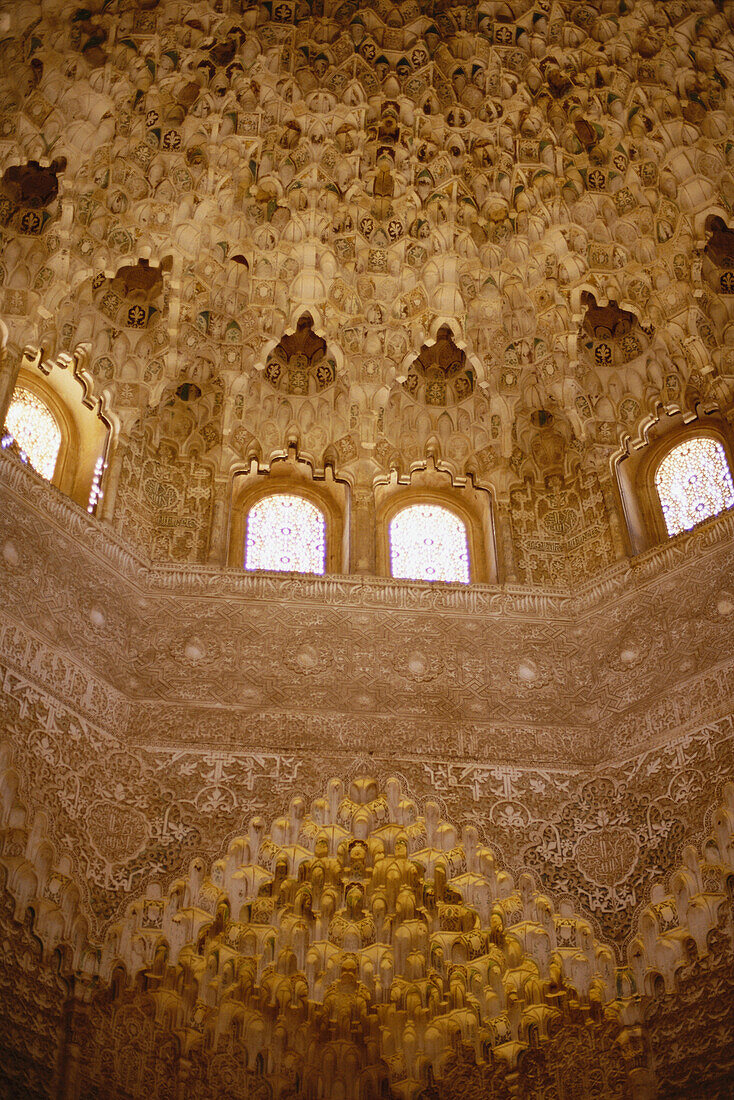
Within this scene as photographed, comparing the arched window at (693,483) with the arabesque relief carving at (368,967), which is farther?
the arched window at (693,483)

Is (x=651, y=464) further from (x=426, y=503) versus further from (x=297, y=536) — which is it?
(x=297, y=536)

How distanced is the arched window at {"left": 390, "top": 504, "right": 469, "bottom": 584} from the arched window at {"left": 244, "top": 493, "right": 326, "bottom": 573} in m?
0.54

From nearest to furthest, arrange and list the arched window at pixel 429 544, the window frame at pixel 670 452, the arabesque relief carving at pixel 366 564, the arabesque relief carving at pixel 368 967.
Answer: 1. the arabesque relief carving at pixel 368 967
2. the arabesque relief carving at pixel 366 564
3. the window frame at pixel 670 452
4. the arched window at pixel 429 544

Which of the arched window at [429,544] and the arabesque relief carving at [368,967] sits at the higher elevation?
the arched window at [429,544]

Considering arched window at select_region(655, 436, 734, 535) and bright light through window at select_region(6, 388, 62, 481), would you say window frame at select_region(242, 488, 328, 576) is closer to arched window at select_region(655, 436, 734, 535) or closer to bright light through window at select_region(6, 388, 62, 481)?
bright light through window at select_region(6, 388, 62, 481)

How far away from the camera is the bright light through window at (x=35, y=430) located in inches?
367

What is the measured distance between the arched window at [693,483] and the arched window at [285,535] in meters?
2.40

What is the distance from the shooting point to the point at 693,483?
32.2 ft

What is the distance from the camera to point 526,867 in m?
8.30

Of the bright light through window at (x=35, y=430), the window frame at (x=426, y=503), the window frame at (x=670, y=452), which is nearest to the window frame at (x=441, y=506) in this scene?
the window frame at (x=426, y=503)

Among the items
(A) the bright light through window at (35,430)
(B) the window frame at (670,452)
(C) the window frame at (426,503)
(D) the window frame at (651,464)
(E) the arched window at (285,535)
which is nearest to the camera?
(A) the bright light through window at (35,430)

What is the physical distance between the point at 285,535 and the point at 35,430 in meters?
1.84

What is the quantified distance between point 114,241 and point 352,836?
424 centimetres

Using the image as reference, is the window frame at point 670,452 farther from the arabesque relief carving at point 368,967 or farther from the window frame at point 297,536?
the window frame at point 297,536
